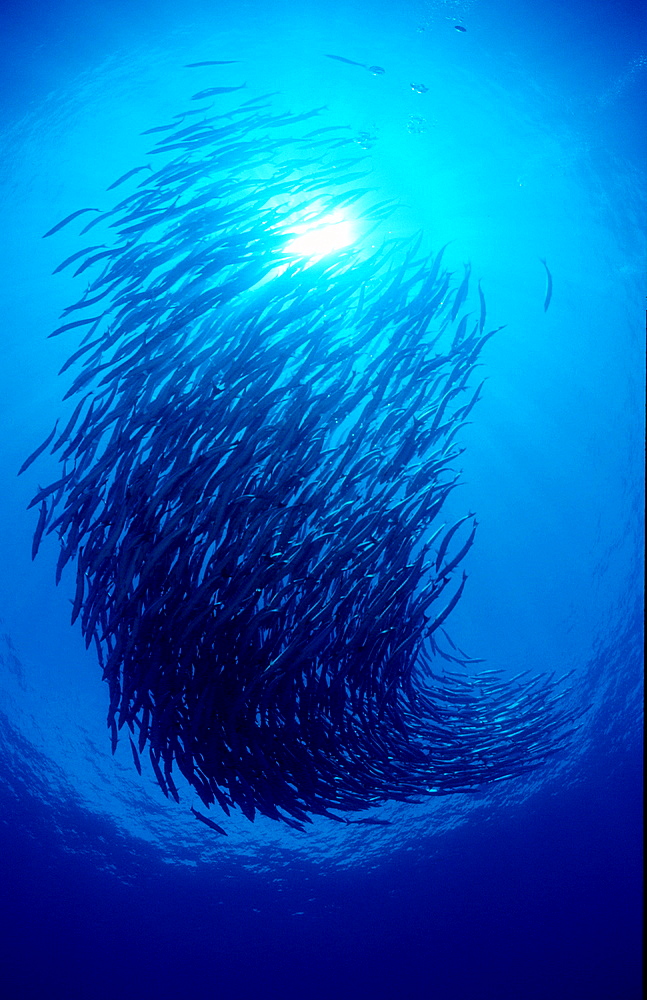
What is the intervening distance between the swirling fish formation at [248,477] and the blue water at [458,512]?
0.46 meters

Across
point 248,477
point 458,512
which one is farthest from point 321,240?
point 458,512

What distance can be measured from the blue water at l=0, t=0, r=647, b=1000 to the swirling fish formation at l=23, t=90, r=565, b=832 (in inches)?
18.1

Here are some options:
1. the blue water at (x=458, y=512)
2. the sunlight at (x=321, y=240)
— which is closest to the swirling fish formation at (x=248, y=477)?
the sunlight at (x=321, y=240)

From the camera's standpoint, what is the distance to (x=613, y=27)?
257 centimetres

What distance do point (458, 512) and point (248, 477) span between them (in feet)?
5.19

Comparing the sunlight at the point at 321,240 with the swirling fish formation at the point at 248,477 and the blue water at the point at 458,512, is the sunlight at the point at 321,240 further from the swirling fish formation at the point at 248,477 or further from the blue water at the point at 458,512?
the blue water at the point at 458,512

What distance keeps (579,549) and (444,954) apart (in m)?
4.29

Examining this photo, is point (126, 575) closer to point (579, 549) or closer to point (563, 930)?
point (579, 549)

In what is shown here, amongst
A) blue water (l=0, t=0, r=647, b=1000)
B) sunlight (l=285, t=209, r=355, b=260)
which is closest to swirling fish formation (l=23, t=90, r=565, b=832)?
sunlight (l=285, t=209, r=355, b=260)

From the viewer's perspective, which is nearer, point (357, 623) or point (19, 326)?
point (357, 623)

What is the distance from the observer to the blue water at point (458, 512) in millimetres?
2602

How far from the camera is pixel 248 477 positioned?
207 cm

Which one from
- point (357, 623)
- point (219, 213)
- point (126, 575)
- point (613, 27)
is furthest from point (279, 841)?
point (613, 27)

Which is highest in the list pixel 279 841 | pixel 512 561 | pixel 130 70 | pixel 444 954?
pixel 130 70
